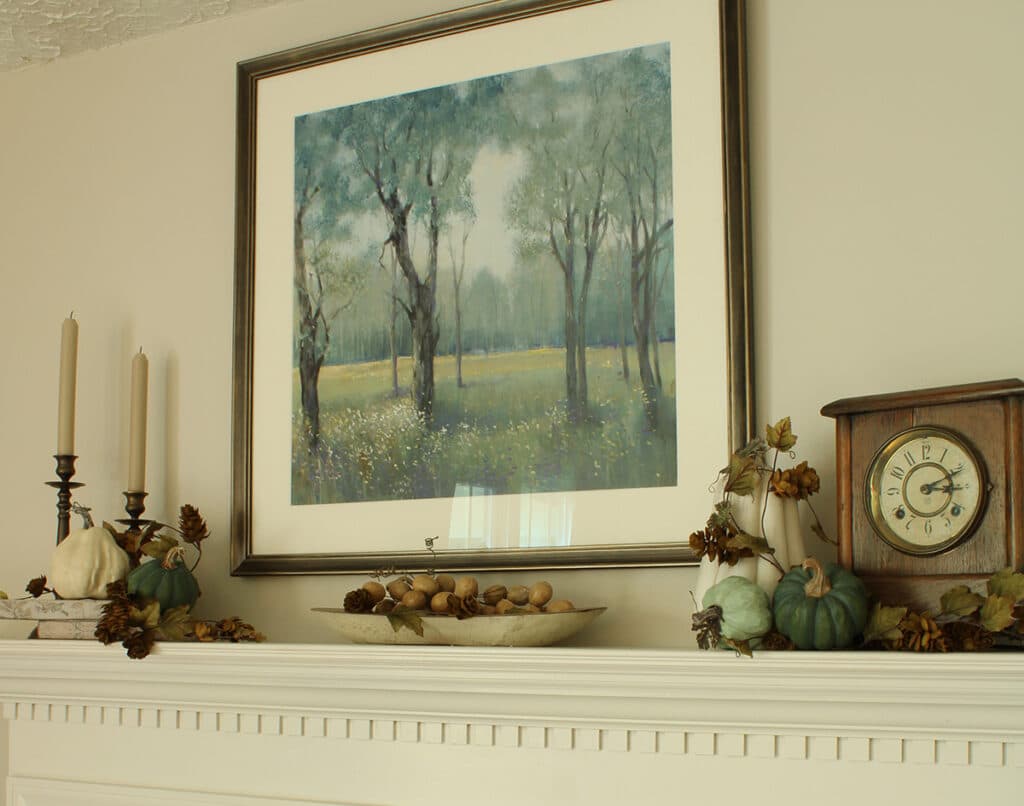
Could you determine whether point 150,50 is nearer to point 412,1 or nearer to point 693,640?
point 412,1

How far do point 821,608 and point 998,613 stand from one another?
0.19 metres

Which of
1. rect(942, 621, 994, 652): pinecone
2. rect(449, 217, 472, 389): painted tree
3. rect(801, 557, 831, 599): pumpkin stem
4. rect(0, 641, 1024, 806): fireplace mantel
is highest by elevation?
rect(449, 217, 472, 389): painted tree

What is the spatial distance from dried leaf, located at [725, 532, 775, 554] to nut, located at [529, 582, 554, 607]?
11.3 inches

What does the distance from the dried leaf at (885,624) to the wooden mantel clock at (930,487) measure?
43 mm

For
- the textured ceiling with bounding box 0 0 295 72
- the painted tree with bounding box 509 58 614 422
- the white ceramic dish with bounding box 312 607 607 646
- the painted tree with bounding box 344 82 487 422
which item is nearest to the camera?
the white ceramic dish with bounding box 312 607 607 646

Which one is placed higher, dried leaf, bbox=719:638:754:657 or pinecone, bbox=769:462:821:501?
pinecone, bbox=769:462:821:501

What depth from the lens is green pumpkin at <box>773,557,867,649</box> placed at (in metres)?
1.37

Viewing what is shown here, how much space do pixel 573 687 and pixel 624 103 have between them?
889 millimetres

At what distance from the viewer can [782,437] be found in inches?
59.5

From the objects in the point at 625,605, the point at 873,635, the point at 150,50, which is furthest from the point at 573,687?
the point at 150,50

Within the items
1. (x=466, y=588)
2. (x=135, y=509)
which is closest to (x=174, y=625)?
(x=135, y=509)

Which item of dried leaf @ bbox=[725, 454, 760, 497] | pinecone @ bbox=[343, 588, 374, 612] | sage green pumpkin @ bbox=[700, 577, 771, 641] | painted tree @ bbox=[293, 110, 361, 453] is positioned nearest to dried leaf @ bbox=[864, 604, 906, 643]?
sage green pumpkin @ bbox=[700, 577, 771, 641]

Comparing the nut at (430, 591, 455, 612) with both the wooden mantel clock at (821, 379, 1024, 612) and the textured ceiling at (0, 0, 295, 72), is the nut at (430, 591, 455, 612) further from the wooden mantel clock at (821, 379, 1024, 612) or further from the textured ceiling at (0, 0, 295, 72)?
the textured ceiling at (0, 0, 295, 72)

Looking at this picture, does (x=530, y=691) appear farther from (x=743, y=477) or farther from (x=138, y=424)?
(x=138, y=424)
